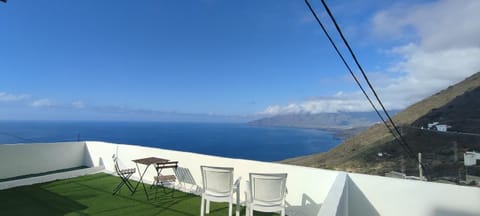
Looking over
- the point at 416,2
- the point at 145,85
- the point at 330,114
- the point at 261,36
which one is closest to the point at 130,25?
the point at 261,36

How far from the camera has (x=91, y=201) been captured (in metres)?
4.83

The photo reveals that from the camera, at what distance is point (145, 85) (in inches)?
1672

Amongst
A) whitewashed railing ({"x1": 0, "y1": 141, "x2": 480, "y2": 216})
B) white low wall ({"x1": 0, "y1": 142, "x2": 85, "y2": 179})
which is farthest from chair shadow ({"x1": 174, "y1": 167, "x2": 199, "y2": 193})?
white low wall ({"x1": 0, "y1": 142, "x2": 85, "y2": 179})

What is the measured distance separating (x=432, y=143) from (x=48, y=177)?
12047mm

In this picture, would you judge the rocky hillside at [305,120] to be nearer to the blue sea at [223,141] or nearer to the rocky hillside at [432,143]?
the blue sea at [223,141]

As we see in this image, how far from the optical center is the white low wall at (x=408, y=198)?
310 cm

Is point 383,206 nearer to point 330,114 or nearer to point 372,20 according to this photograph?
point 372,20

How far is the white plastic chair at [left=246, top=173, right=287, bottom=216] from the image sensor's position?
11.3 feet

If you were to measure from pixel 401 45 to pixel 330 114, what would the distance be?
397 ft

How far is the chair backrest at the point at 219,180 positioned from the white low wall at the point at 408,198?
1.67 meters

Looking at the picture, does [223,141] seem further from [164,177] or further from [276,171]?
[276,171]

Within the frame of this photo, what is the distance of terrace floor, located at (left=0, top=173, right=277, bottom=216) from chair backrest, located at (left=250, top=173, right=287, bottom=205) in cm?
105

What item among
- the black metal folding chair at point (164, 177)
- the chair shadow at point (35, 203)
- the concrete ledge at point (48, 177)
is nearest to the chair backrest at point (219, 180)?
the black metal folding chair at point (164, 177)

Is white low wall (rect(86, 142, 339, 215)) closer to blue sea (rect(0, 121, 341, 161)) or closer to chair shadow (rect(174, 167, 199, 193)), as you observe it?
chair shadow (rect(174, 167, 199, 193))
